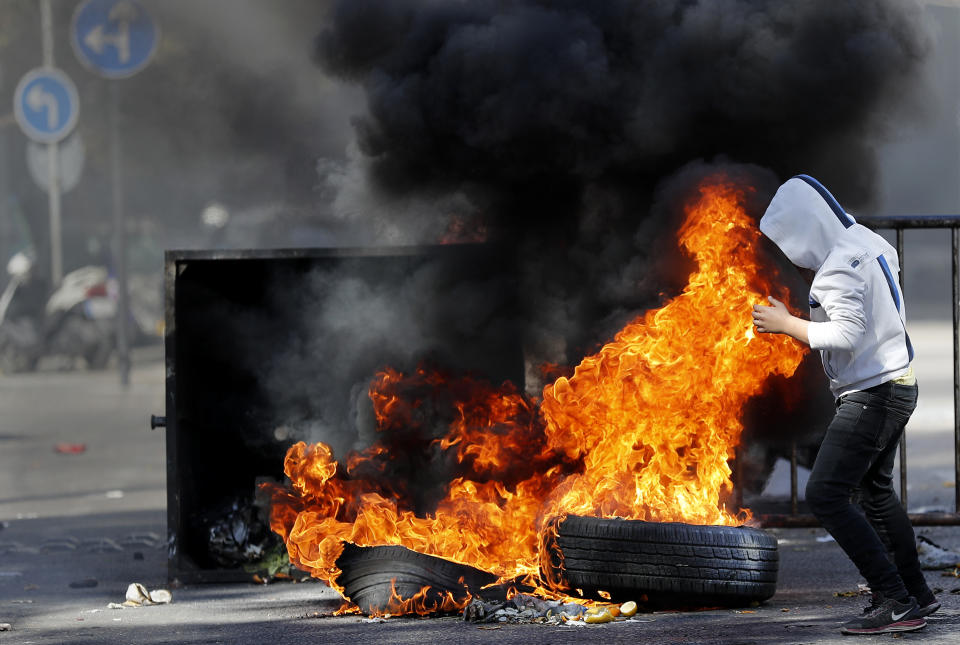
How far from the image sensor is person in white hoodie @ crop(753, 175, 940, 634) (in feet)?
14.9

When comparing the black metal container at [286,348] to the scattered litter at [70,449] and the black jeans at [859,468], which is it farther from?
the scattered litter at [70,449]

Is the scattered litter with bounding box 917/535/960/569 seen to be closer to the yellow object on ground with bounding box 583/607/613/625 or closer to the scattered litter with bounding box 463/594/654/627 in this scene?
the scattered litter with bounding box 463/594/654/627

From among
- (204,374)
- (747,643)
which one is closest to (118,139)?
(204,374)

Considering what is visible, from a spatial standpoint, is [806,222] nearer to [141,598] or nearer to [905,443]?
[905,443]

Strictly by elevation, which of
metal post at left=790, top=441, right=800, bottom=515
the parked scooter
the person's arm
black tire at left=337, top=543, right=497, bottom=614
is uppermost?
the parked scooter

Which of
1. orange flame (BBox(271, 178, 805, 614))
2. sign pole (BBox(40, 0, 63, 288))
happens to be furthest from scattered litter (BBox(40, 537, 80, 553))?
sign pole (BBox(40, 0, 63, 288))

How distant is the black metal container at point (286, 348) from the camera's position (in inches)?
251

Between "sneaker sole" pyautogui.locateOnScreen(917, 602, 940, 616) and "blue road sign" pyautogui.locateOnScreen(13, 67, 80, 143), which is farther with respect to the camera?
"blue road sign" pyautogui.locateOnScreen(13, 67, 80, 143)

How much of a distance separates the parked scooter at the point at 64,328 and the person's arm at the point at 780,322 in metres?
19.9

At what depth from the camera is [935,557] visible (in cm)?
605

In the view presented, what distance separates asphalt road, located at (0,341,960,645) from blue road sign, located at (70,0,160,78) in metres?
7.75

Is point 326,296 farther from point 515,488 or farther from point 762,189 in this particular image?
point 762,189

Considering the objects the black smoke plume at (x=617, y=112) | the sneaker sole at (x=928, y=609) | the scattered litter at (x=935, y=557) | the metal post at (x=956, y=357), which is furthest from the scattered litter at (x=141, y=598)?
the metal post at (x=956, y=357)

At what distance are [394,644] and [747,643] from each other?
4.33 feet
